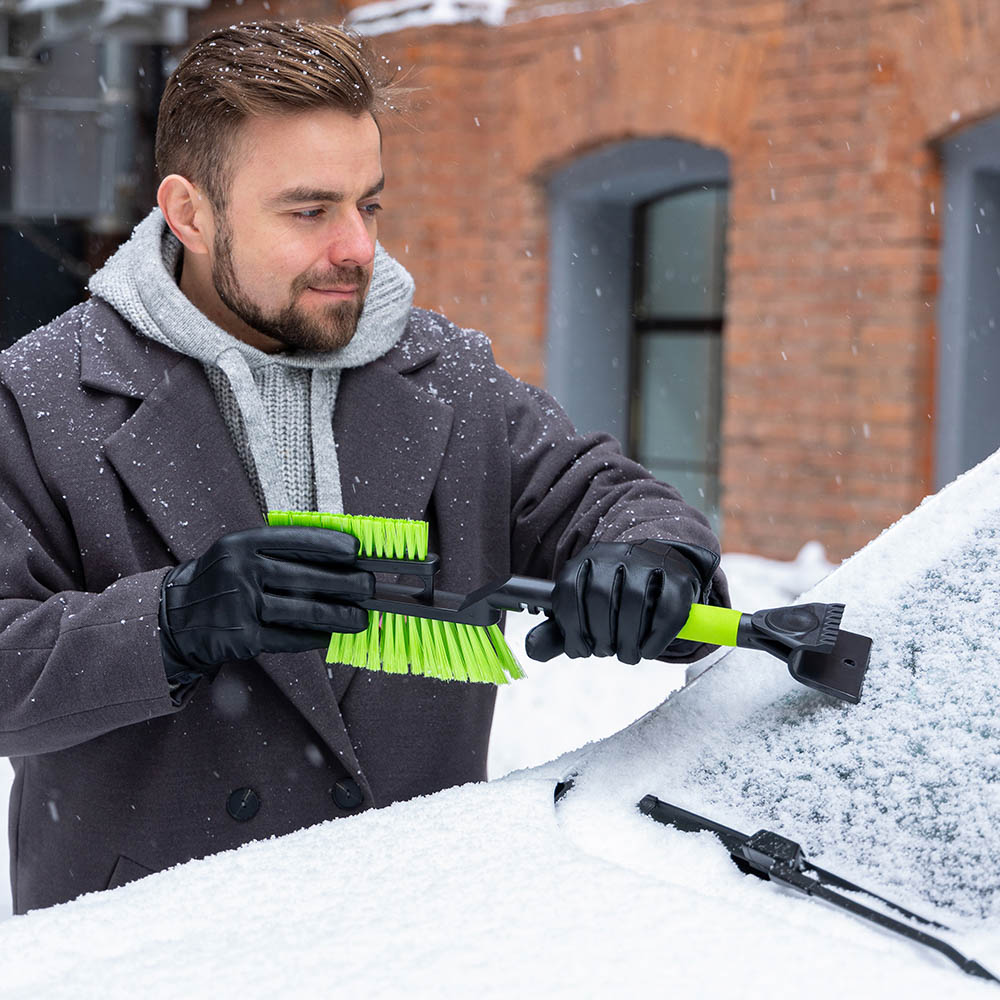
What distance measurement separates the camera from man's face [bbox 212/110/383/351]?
5.82 feet

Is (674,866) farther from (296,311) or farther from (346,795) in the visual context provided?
(296,311)

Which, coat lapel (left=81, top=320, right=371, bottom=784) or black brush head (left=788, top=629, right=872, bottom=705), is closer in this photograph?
black brush head (left=788, top=629, right=872, bottom=705)

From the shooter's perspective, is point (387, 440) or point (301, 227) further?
point (387, 440)

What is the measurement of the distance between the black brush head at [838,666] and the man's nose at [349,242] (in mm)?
907

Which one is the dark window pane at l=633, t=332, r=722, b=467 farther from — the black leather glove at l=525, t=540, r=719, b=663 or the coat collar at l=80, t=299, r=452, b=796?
the black leather glove at l=525, t=540, r=719, b=663

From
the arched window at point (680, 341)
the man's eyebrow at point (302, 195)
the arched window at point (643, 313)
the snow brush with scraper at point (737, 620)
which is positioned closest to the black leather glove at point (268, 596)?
the snow brush with scraper at point (737, 620)

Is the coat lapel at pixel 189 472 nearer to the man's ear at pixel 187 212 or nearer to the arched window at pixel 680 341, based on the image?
the man's ear at pixel 187 212

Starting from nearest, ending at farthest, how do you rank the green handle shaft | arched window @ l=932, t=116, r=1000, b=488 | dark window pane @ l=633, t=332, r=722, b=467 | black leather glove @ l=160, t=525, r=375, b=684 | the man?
the green handle shaft, black leather glove @ l=160, t=525, r=375, b=684, the man, arched window @ l=932, t=116, r=1000, b=488, dark window pane @ l=633, t=332, r=722, b=467

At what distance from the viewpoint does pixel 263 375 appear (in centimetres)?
190

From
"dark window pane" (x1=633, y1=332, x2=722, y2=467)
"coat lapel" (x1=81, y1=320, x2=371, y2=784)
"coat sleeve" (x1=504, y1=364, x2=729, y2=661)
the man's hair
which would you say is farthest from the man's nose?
"dark window pane" (x1=633, y1=332, x2=722, y2=467)

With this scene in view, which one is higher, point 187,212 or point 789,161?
point 789,161

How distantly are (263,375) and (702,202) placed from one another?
17.4 ft

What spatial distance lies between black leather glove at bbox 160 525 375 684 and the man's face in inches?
18.0

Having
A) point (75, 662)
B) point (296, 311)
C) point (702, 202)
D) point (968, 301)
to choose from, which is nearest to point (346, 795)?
point (75, 662)
